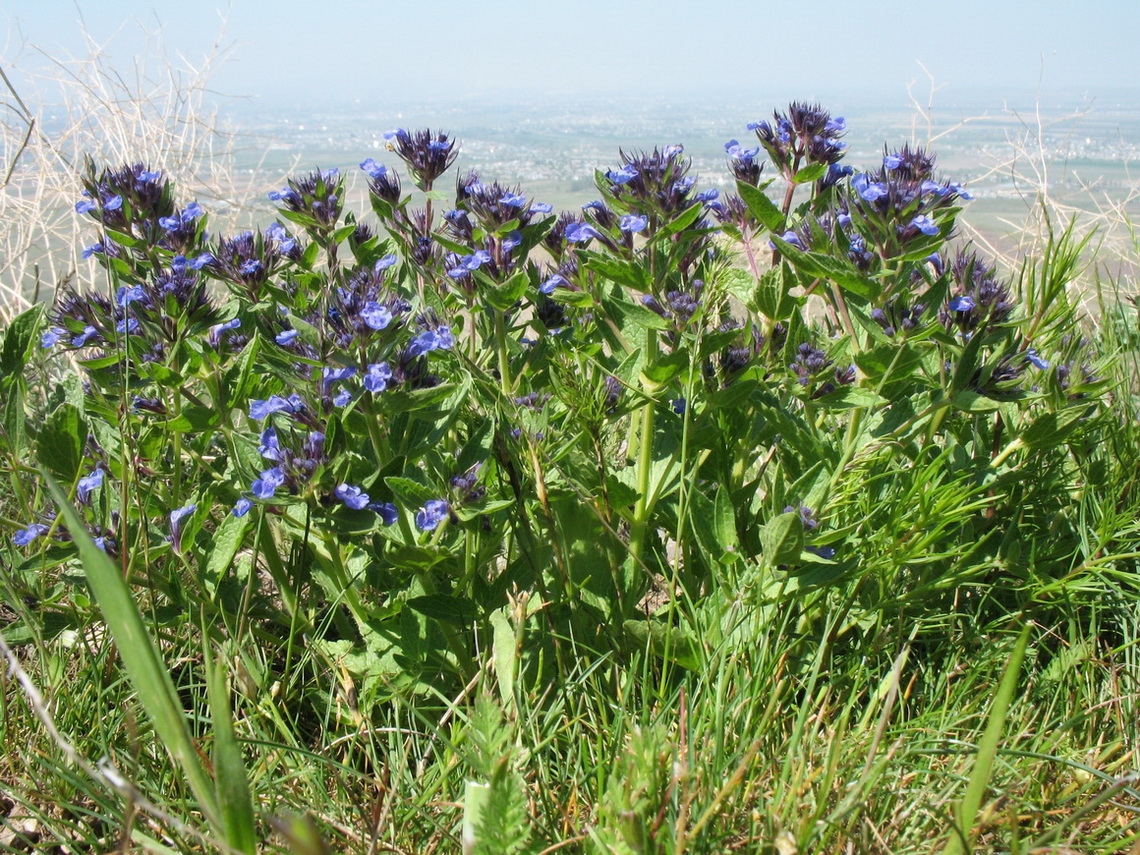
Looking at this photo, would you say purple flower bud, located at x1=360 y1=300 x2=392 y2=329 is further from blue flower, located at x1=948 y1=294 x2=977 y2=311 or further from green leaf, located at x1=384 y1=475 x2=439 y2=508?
blue flower, located at x1=948 y1=294 x2=977 y2=311

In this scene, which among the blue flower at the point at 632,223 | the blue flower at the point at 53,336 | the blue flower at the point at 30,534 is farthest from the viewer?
the blue flower at the point at 53,336

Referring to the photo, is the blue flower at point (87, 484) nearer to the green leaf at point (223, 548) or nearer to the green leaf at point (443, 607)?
the green leaf at point (223, 548)

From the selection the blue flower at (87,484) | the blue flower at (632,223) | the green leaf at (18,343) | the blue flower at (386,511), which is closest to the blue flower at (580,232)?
the blue flower at (632,223)

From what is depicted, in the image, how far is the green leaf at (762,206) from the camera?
2.33 metres

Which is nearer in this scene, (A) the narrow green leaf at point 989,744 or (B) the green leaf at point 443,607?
(A) the narrow green leaf at point 989,744

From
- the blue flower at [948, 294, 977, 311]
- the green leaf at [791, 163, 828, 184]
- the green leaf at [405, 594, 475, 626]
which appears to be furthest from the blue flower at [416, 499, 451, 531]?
the green leaf at [791, 163, 828, 184]

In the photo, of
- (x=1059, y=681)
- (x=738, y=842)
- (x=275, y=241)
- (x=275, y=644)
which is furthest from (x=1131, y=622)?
(x=275, y=241)

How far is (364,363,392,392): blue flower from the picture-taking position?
2088 mm

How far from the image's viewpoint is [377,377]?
6.85ft

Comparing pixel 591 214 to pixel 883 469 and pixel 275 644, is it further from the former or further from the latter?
pixel 275 644

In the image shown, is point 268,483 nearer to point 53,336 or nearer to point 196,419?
point 196,419

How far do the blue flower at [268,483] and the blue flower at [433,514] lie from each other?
0.38 m

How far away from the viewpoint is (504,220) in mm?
2549

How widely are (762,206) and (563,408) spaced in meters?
0.88
